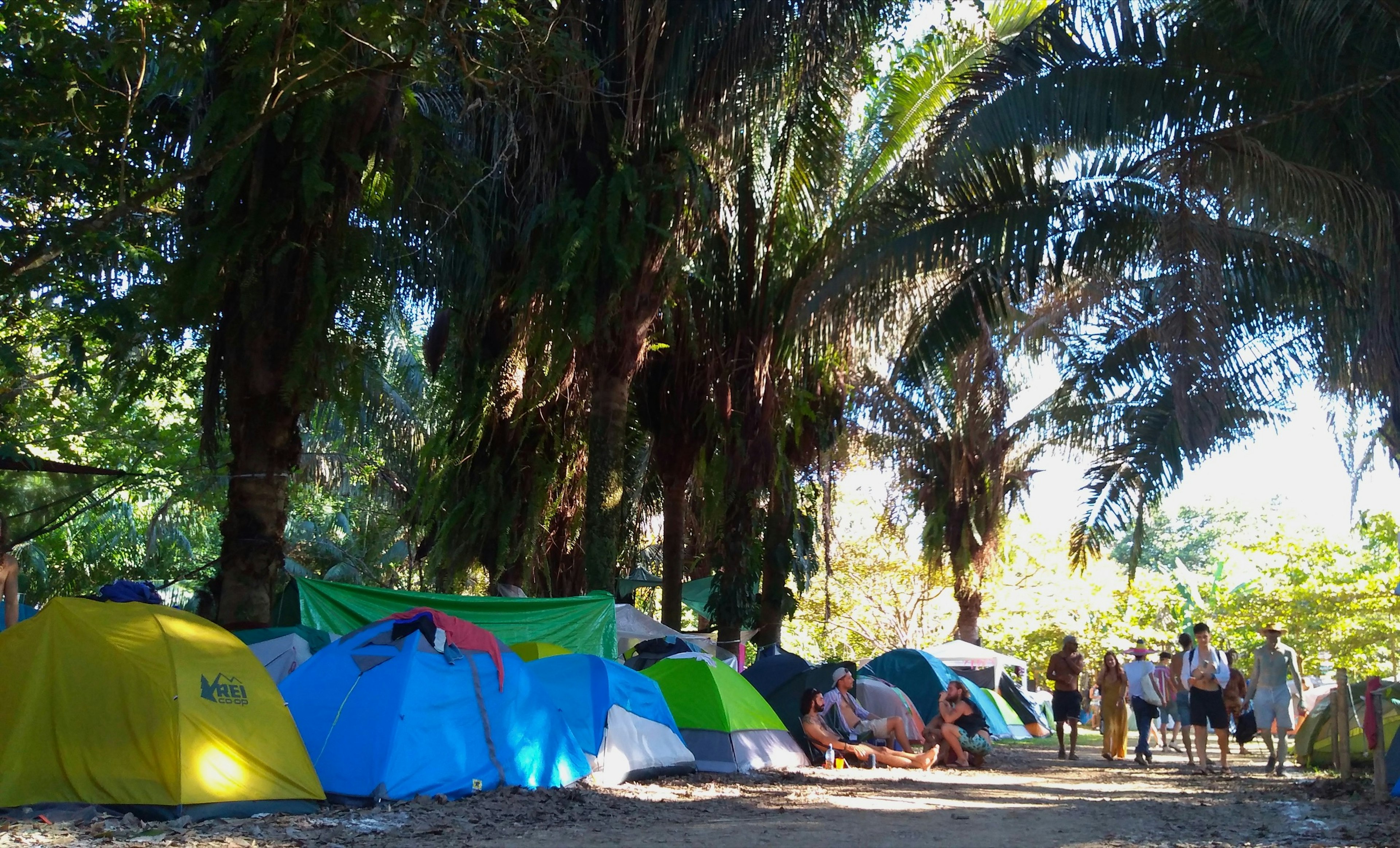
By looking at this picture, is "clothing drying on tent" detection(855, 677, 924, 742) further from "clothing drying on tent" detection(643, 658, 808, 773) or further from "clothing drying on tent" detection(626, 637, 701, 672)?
"clothing drying on tent" detection(643, 658, 808, 773)

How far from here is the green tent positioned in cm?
1025

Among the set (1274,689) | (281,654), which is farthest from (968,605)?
(281,654)

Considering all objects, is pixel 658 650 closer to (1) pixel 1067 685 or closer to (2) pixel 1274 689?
(1) pixel 1067 685

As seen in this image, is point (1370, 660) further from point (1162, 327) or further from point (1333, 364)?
point (1162, 327)

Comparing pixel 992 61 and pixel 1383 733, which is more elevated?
pixel 992 61

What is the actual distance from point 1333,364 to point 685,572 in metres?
16.5

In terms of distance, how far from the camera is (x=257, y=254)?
9812 mm

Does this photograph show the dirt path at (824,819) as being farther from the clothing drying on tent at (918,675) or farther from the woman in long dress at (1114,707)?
the clothing drying on tent at (918,675)

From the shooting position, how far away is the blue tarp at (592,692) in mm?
10070

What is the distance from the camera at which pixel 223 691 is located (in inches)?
300

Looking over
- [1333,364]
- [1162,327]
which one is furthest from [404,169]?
[1333,364]

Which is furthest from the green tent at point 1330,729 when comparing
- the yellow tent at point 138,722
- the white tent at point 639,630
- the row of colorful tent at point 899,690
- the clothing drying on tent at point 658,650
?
the yellow tent at point 138,722

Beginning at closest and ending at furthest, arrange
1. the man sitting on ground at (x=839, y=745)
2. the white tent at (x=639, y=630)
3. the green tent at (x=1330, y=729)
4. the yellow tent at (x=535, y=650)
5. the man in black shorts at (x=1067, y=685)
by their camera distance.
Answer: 1. the green tent at (x=1330, y=729)
2. the yellow tent at (x=535, y=650)
3. the man sitting on ground at (x=839, y=745)
4. the man in black shorts at (x=1067, y=685)
5. the white tent at (x=639, y=630)

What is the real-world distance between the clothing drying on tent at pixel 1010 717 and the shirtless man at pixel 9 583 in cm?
1641
